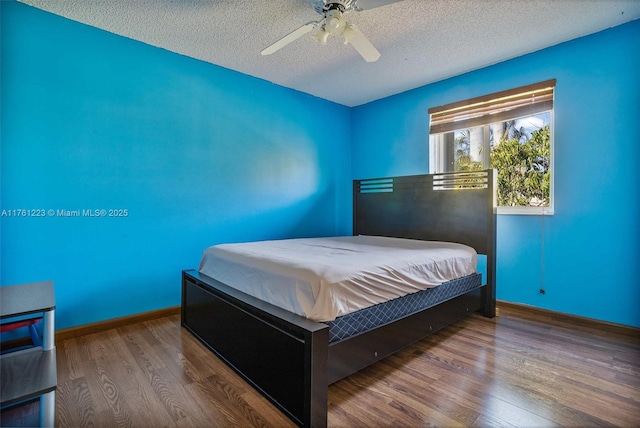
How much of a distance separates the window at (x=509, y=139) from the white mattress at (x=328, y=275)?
3.65 ft

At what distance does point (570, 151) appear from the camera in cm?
270

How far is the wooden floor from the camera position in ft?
4.79

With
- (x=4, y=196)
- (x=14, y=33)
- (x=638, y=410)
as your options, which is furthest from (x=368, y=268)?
(x=14, y=33)

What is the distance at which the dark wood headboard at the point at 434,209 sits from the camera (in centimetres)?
285

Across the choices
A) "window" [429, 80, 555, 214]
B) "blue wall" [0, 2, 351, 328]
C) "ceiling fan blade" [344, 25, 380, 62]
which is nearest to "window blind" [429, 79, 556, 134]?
"window" [429, 80, 555, 214]

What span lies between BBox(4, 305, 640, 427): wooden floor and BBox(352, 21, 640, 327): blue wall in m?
0.37

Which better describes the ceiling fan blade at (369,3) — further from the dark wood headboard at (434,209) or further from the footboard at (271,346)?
the footboard at (271,346)

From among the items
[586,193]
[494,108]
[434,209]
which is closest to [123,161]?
[434,209]

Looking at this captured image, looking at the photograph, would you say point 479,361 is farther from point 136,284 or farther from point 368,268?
point 136,284

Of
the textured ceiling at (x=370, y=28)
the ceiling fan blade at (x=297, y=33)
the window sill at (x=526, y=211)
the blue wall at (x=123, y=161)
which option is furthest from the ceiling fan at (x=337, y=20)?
the window sill at (x=526, y=211)

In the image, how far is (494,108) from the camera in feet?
10.3

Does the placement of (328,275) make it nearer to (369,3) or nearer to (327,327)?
(327,327)

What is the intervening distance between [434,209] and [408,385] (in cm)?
197

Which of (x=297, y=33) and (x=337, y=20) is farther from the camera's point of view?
(x=297, y=33)
